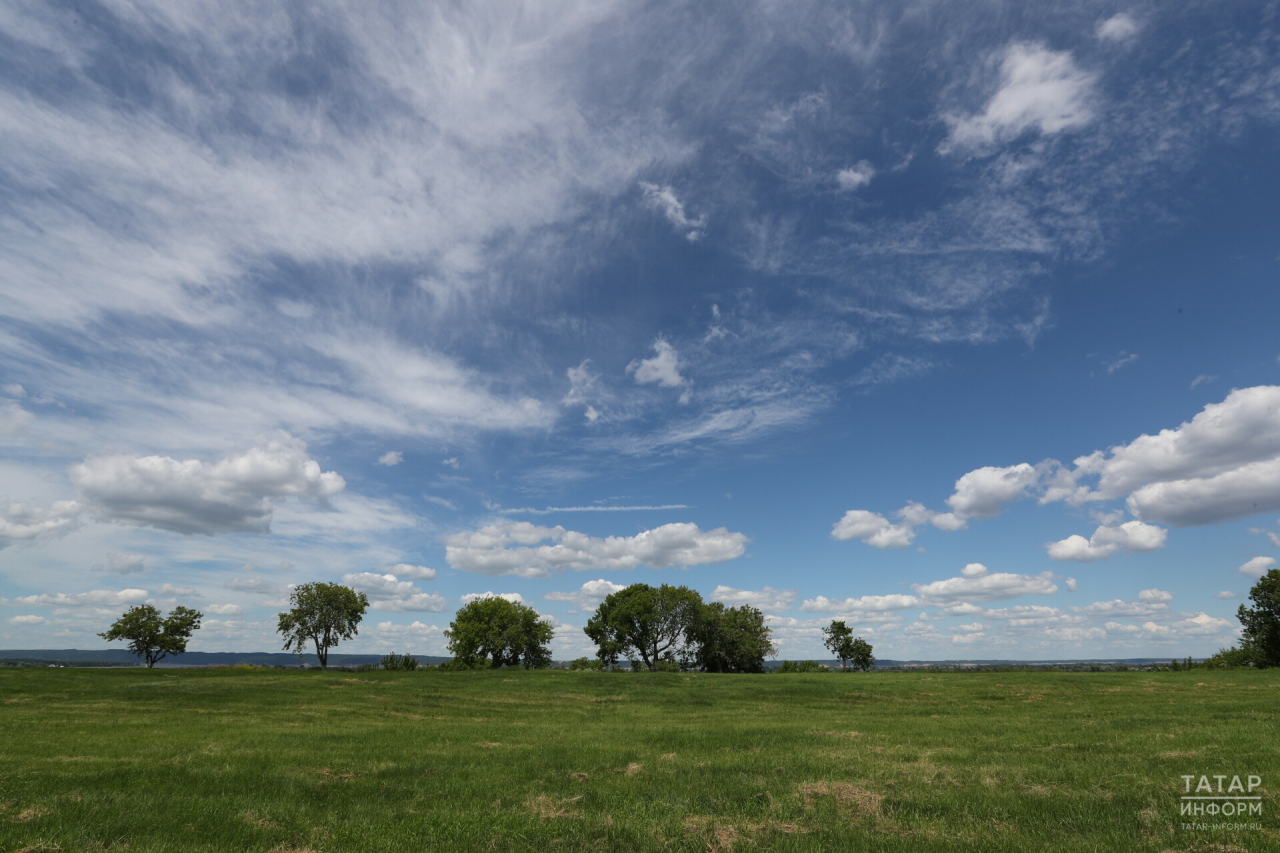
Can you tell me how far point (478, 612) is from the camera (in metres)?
103

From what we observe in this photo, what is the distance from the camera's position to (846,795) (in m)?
13.7

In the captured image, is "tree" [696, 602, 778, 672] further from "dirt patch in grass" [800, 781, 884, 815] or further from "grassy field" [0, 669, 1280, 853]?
"dirt patch in grass" [800, 781, 884, 815]

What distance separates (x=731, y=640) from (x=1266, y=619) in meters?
70.8

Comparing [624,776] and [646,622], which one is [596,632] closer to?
[646,622]

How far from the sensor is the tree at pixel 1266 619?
77.2 metres

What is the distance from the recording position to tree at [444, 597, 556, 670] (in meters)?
99.6

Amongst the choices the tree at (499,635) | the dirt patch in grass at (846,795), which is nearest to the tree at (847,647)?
the tree at (499,635)

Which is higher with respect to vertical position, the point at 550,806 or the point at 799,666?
the point at 550,806

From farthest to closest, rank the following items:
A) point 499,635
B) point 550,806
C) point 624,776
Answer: point 499,635, point 624,776, point 550,806

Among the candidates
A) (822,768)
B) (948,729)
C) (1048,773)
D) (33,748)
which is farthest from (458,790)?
(948,729)

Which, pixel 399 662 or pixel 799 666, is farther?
pixel 799 666

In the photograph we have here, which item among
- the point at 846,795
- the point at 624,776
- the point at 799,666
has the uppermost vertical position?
the point at 846,795

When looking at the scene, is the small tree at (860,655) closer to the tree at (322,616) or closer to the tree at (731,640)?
the tree at (731,640)

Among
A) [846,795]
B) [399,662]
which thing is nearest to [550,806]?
[846,795]
